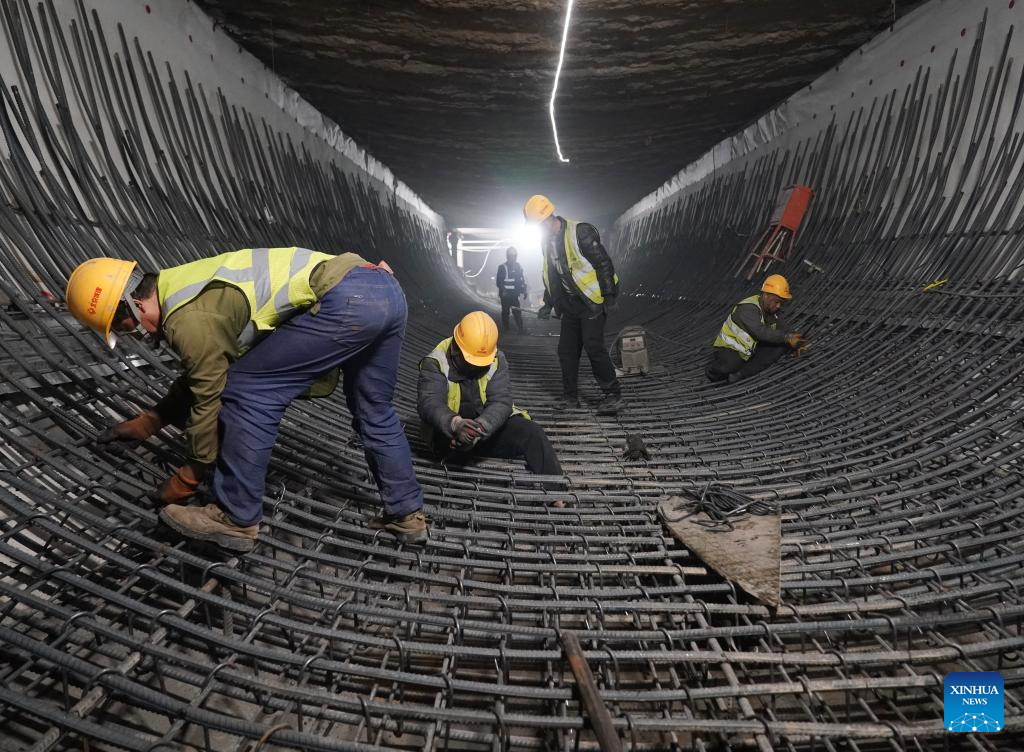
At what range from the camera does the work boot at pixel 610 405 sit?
4266 millimetres

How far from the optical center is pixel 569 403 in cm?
454

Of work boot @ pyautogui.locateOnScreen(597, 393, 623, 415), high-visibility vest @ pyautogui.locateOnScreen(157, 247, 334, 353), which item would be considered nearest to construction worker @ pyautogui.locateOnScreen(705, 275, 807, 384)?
work boot @ pyautogui.locateOnScreen(597, 393, 623, 415)

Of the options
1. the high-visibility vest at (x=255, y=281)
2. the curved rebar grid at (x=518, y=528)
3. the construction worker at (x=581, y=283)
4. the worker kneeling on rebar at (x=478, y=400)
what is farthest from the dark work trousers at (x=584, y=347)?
the high-visibility vest at (x=255, y=281)

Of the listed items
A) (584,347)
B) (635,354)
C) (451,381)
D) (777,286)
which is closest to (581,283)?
(584,347)

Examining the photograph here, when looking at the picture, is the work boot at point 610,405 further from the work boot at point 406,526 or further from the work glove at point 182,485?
the work glove at point 182,485

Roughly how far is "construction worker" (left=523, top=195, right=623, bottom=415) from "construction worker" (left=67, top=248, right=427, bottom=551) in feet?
7.45

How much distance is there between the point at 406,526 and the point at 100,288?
125 centimetres

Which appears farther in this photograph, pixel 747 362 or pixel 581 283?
pixel 747 362

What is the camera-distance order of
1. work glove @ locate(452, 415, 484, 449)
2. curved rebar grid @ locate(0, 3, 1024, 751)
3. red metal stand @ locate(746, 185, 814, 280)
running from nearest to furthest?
curved rebar grid @ locate(0, 3, 1024, 751) < work glove @ locate(452, 415, 484, 449) < red metal stand @ locate(746, 185, 814, 280)

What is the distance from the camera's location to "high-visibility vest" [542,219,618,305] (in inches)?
165

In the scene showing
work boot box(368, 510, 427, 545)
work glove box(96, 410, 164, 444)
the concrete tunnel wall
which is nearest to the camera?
work glove box(96, 410, 164, 444)

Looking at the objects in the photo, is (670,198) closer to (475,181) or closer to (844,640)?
(475,181)

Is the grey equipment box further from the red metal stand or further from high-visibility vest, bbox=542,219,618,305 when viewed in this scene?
the red metal stand

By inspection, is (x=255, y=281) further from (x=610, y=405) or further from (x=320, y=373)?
(x=610, y=405)
